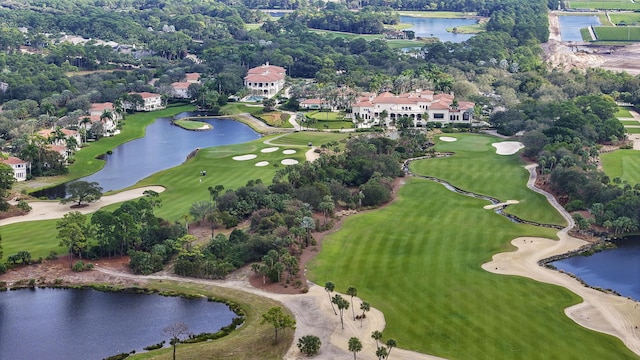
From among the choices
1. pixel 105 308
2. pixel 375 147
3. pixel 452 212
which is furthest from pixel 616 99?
pixel 105 308

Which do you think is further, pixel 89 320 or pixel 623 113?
pixel 623 113

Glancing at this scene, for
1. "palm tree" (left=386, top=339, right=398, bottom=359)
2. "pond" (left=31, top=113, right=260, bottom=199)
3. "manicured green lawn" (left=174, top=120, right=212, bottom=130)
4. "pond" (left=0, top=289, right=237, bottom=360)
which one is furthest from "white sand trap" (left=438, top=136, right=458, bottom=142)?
"palm tree" (left=386, top=339, right=398, bottom=359)

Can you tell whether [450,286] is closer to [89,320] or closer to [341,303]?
[341,303]

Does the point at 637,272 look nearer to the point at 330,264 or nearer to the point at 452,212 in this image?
the point at 452,212

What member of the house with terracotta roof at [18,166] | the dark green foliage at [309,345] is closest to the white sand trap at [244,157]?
the house with terracotta roof at [18,166]

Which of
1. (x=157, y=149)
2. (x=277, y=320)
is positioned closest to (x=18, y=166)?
(x=157, y=149)

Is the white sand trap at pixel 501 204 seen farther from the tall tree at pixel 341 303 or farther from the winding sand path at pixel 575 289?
the tall tree at pixel 341 303
